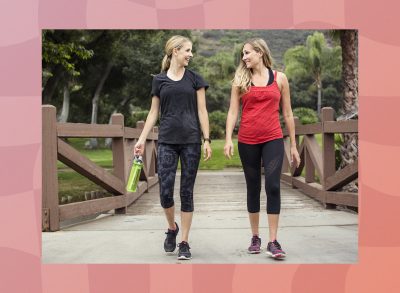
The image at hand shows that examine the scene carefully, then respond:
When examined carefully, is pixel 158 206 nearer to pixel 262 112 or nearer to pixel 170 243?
pixel 170 243

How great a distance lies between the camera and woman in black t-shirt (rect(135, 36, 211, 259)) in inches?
129

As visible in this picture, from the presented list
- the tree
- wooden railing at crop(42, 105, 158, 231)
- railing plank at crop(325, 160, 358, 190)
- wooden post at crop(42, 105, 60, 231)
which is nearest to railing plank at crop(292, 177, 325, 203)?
railing plank at crop(325, 160, 358, 190)

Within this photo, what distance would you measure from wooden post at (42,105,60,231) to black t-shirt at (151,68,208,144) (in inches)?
56.6

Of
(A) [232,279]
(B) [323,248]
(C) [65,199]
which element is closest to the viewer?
(A) [232,279]

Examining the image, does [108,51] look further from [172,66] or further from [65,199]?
[172,66]

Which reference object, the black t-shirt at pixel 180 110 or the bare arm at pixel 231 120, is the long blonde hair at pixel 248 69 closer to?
the bare arm at pixel 231 120

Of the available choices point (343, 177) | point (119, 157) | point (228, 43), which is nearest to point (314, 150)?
point (343, 177)

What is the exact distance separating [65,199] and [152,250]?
9.66 ft

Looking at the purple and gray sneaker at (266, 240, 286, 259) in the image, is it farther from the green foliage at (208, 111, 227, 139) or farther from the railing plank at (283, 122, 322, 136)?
the green foliage at (208, 111, 227, 139)

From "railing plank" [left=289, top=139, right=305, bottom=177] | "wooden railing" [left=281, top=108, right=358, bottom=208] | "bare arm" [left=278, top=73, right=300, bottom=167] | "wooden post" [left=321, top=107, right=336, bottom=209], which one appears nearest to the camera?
"bare arm" [left=278, top=73, right=300, bottom=167]

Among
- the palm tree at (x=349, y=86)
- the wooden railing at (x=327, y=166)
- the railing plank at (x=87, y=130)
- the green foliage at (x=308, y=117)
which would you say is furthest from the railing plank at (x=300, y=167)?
the railing plank at (x=87, y=130)
